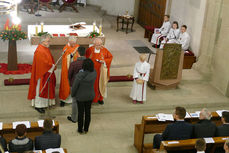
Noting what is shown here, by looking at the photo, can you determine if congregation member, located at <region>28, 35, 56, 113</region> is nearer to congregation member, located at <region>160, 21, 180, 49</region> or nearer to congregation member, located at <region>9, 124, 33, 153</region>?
congregation member, located at <region>9, 124, 33, 153</region>

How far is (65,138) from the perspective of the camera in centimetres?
747

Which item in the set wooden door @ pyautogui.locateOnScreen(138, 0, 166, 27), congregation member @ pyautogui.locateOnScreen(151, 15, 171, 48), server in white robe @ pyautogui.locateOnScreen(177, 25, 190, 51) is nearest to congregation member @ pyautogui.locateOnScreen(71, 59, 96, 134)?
server in white robe @ pyautogui.locateOnScreen(177, 25, 190, 51)

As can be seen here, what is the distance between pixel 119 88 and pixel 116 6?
7.80m

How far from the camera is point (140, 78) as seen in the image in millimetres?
8547

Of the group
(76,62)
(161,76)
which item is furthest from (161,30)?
(76,62)

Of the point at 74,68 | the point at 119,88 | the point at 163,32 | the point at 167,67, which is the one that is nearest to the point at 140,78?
the point at 167,67

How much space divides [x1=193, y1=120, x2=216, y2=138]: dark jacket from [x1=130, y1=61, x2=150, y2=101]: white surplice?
2551mm

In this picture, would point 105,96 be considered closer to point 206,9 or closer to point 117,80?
point 117,80

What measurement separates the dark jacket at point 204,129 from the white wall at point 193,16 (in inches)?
217

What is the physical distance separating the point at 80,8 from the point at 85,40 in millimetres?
7286

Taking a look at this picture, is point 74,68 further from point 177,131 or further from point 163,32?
point 163,32

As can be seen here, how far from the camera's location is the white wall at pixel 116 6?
16469 mm

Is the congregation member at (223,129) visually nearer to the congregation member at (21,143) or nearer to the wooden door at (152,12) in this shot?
the congregation member at (21,143)

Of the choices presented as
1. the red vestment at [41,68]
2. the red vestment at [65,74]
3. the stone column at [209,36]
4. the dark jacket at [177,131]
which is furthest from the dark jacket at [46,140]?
the stone column at [209,36]
